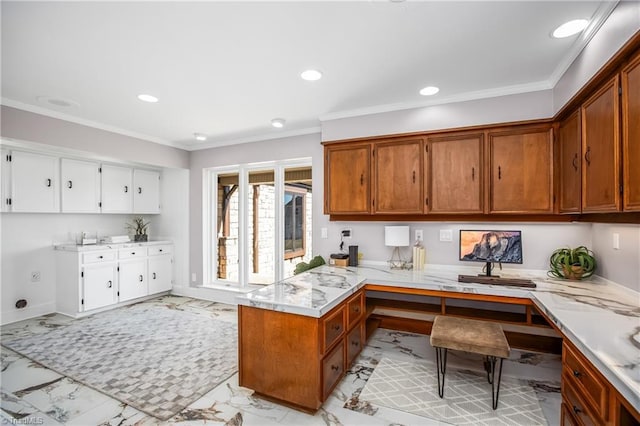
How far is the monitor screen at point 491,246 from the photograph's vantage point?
2609 millimetres

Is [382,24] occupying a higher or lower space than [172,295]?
higher

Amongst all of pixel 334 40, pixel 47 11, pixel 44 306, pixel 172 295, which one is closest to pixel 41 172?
pixel 44 306

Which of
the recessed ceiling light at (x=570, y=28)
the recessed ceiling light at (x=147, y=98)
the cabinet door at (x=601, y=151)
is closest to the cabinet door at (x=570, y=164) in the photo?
the cabinet door at (x=601, y=151)

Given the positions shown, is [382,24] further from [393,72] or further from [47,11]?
[47,11]

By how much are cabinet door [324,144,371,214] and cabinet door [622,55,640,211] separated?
1951mm

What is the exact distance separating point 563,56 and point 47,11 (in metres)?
3.34

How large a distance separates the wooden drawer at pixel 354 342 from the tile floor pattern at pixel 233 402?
120 mm

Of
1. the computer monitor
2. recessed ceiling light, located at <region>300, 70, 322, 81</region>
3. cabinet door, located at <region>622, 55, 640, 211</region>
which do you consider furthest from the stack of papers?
cabinet door, located at <region>622, 55, 640, 211</region>

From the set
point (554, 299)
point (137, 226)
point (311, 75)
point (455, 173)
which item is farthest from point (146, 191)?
point (554, 299)

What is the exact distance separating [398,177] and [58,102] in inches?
137

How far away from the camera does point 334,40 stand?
77.7 inches

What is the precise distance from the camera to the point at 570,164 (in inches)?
93.0

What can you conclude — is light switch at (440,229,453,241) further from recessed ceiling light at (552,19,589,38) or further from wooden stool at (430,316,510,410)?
recessed ceiling light at (552,19,589,38)

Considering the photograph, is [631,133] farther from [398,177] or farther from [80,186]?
[80,186]
